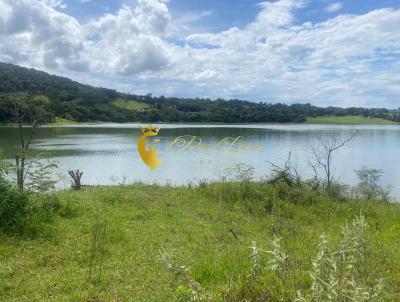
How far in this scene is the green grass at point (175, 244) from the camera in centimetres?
417

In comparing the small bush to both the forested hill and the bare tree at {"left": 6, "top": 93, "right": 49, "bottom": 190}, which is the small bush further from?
the forested hill

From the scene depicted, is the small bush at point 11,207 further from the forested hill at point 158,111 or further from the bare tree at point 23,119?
the forested hill at point 158,111

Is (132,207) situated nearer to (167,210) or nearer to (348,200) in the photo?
(167,210)

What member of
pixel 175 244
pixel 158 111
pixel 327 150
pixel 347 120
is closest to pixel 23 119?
pixel 327 150

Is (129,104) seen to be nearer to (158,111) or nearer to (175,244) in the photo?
(158,111)

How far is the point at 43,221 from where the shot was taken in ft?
22.0

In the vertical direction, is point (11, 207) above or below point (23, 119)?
below

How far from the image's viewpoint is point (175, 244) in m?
6.04

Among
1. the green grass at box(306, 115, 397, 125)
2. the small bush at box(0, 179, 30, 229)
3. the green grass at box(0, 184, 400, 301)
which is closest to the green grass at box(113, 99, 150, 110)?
the green grass at box(306, 115, 397, 125)

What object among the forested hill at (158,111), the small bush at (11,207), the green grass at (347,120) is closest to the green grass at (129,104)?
the forested hill at (158,111)

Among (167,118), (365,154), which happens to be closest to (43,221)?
(365,154)

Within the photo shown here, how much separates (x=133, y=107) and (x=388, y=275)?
10008cm

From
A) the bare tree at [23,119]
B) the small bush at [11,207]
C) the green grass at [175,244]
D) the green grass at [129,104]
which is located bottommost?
the green grass at [175,244]

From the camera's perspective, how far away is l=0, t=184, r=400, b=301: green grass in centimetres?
417
